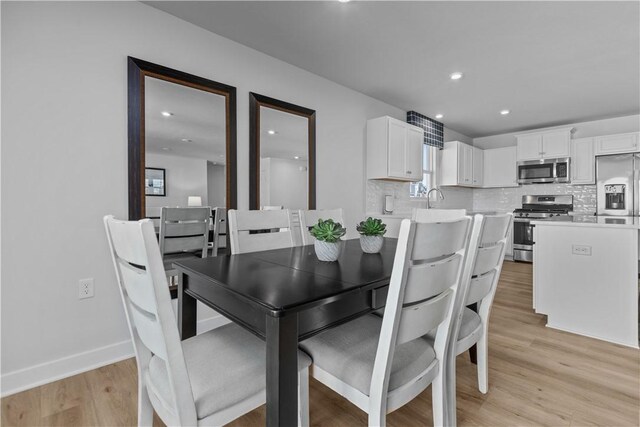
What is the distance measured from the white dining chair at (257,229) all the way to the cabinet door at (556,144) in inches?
206

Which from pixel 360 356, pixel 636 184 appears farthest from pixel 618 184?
pixel 360 356

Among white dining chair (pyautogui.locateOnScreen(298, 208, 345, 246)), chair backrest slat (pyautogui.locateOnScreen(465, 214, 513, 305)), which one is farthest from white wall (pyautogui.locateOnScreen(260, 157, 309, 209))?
chair backrest slat (pyautogui.locateOnScreen(465, 214, 513, 305))

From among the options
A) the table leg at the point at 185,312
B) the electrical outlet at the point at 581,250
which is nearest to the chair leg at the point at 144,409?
the table leg at the point at 185,312

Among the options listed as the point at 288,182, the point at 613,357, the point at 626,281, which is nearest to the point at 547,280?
the point at 626,281

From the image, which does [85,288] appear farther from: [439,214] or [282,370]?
[439,214]

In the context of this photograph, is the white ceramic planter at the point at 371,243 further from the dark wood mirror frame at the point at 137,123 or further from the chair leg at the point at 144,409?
the dark wood mirror frame at the point at 137,123

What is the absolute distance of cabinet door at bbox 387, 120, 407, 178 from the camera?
12.4 feet

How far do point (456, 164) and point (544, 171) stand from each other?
153cm

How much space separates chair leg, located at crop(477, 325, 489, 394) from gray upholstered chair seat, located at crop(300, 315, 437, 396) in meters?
0.61

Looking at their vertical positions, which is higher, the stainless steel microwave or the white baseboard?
the stainless steel microwave

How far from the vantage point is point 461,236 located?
105 cm

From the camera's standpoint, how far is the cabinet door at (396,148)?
3783 mm

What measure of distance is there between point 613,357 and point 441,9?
270 centimetres

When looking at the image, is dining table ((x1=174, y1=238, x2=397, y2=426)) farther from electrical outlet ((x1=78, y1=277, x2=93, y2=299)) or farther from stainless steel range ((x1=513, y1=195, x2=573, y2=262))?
stainless steel range ((x1=513, y1=195, x2=573, y2=262))
